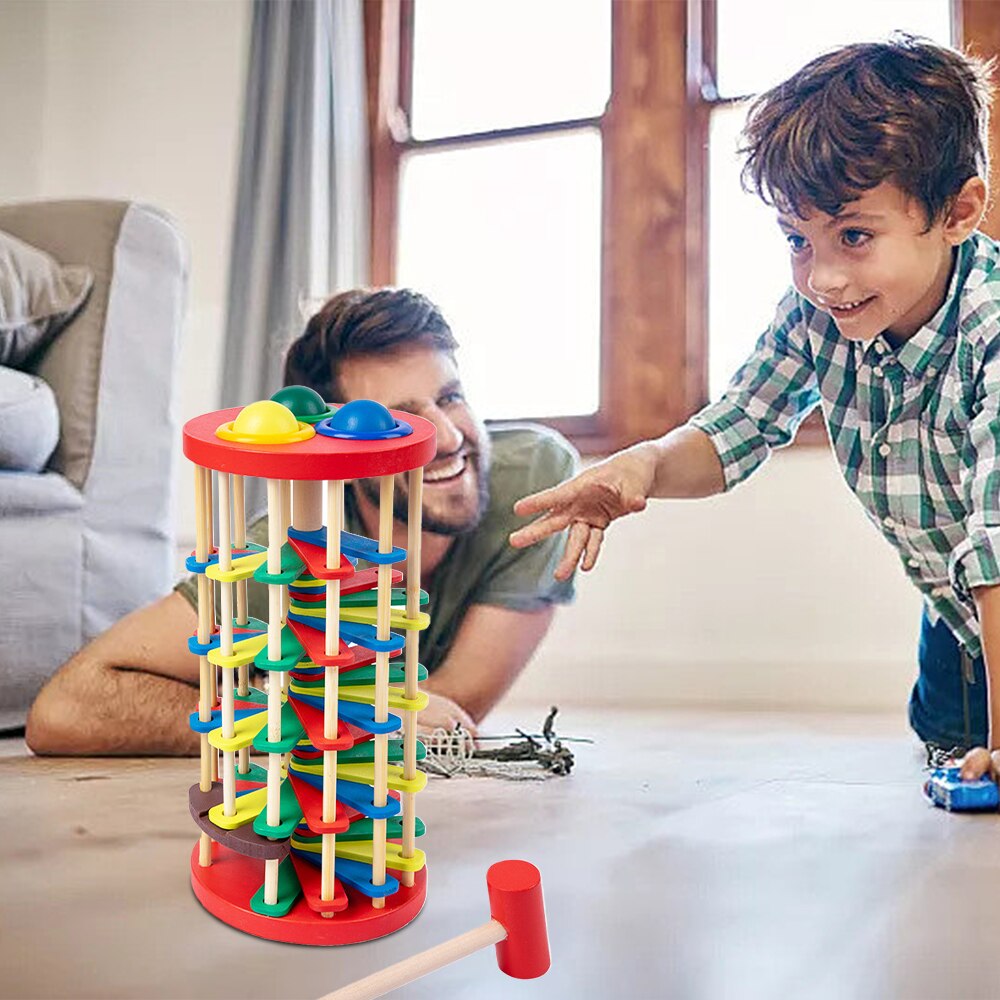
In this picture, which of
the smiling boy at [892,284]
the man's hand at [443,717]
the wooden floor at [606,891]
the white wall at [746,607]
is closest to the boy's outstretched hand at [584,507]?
the smiling boy at [892,284]

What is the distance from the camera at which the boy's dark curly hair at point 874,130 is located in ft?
3.51

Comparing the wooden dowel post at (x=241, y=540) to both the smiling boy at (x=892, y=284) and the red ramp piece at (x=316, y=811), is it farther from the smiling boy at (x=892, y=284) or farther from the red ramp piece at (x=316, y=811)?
the smiling boy at (x=892, y=284)

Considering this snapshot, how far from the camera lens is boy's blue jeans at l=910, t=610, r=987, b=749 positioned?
4.31 ft

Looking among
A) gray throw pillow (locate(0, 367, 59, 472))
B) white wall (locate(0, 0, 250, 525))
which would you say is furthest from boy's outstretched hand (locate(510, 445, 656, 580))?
white wall (locate(0, 0, 250, 525))

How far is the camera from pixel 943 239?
110cm

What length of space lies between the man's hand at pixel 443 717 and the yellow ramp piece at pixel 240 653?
703mm

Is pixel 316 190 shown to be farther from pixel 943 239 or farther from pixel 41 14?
pixel 943 239

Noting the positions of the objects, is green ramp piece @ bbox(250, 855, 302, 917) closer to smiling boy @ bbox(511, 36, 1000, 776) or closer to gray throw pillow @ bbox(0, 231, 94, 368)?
smiling boy @ bbox(511, 36, 1000, 776)

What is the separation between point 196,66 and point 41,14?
0.80ft

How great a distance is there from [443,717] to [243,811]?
0.71 m

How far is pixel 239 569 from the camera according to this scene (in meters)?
0.60

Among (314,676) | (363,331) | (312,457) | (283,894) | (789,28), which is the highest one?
(789,28)

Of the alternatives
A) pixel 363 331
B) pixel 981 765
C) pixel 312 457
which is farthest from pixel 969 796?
pixel 363 331

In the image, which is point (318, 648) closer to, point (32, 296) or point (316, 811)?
point (316, 811)
